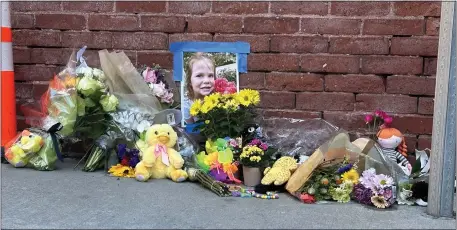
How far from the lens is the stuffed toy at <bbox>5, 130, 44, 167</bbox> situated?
3887 millimetres

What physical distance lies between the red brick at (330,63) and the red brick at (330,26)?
188 mm

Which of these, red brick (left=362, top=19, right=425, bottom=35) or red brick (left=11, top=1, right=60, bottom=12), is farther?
red brick (left=11, top=1, right=60, bottom=12)

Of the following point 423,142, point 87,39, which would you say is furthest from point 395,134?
point 87,39

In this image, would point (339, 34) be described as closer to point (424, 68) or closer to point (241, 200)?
point (424, 68)

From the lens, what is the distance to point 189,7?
4254 millimetres

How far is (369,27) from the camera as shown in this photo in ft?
13.1

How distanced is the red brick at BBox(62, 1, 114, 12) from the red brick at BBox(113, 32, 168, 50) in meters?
0.23

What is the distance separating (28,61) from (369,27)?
9.17 feet

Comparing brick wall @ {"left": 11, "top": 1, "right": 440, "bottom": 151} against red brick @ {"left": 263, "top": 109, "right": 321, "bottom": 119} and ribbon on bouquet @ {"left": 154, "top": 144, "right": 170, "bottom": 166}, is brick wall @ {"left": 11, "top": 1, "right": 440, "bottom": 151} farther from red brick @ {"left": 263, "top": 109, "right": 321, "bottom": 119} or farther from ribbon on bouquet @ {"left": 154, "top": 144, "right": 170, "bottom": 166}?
ribbon on bouquet @ {"left": 154, "top": 144, "right": 170, "bottom": 166}

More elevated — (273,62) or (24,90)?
(273,62)

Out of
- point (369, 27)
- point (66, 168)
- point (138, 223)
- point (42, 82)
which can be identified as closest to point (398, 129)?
point (369, 27)

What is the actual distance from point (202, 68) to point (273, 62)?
574mm

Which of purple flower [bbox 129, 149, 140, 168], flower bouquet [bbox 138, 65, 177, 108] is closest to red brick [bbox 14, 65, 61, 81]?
flower bouquet [bbox 138, 65, 177, 108]

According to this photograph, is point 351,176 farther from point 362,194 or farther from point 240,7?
point 240,7
